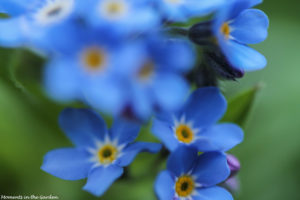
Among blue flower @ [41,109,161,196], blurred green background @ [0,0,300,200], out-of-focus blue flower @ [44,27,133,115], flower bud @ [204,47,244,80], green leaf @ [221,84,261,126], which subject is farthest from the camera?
blurred green background @ [0,0,300,200]

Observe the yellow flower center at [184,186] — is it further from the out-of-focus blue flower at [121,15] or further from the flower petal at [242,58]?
the out-of-focus blue flower at [121,15]

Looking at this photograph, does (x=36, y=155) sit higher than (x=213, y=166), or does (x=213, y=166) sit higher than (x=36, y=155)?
(x=36, y=155)

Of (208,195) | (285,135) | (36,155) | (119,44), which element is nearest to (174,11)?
(119,44)

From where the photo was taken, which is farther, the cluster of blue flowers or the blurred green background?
the blurred green background

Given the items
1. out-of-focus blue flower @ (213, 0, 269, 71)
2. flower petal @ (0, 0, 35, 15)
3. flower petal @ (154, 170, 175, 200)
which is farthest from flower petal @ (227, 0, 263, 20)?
flower petal @ (0, 0, 35, 15)

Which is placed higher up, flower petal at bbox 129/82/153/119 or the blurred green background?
the blurred green background

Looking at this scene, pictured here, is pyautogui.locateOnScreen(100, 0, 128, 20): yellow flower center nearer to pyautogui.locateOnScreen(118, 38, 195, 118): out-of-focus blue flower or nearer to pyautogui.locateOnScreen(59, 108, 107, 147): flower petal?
pyautogui.locateOnScreen(118, 38, 195, 118): out-of-focus blue flower

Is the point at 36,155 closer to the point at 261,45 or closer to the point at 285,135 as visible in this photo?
the point at 285,135
